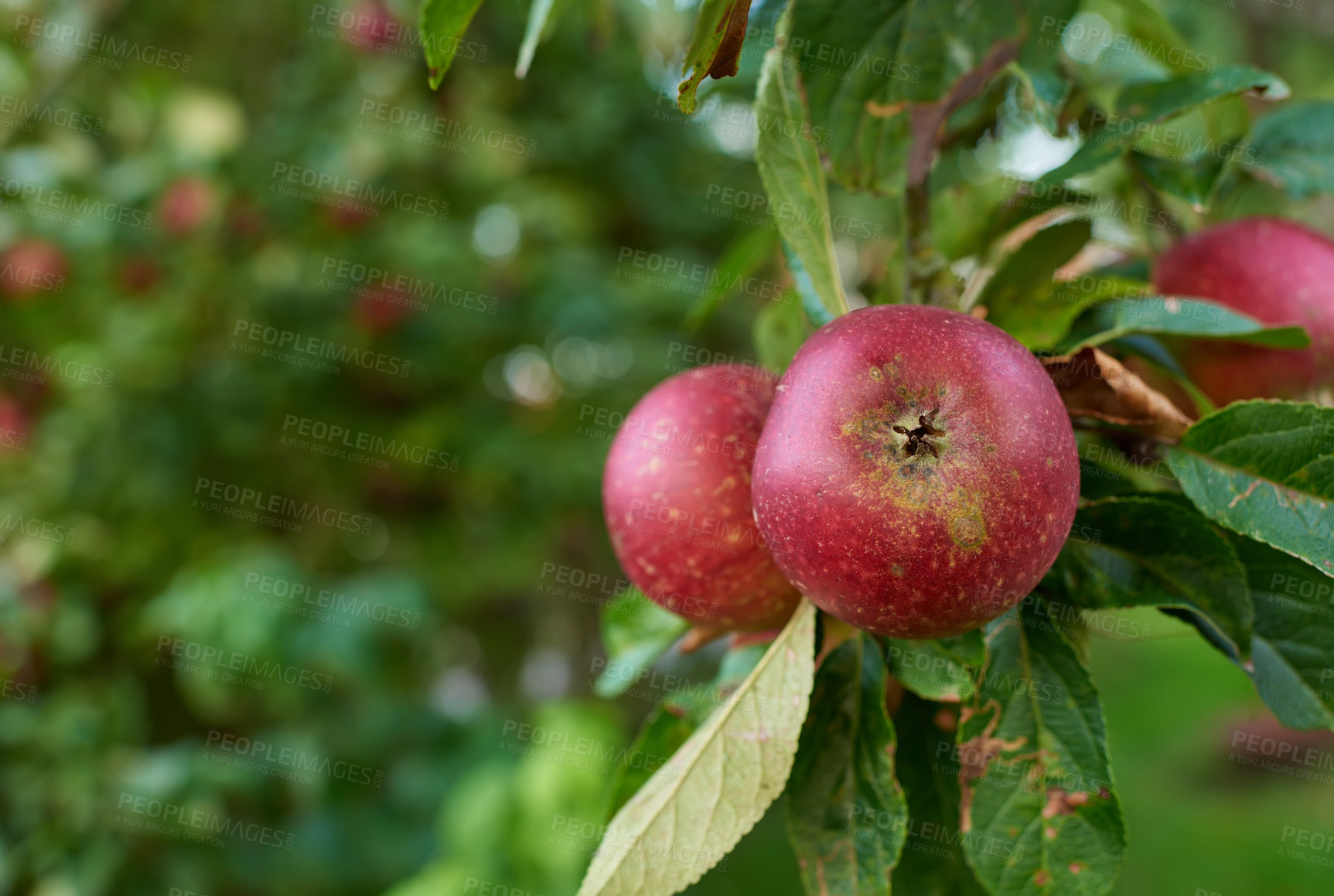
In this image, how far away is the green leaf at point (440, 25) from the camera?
852 mm

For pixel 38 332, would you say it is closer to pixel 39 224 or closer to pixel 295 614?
pixel 39 224

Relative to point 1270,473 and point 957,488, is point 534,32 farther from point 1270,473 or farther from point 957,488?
point 1270,473

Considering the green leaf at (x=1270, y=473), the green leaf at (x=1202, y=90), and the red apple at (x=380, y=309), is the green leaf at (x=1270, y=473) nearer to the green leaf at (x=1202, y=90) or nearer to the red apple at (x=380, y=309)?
the green leaf at (x=1202, y=90)

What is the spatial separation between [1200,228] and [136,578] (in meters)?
3.68

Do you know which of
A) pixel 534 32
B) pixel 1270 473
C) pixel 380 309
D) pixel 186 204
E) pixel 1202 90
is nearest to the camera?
pixel 1270 473

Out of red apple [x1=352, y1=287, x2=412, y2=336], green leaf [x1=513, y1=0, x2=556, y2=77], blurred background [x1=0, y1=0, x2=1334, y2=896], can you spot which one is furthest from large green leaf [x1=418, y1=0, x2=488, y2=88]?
red apple [x1=352, y1=287, x2=412, y2=336]

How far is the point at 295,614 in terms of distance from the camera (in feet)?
8.59

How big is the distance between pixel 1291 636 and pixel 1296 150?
2.10ft

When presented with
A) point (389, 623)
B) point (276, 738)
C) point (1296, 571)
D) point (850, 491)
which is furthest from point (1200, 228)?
point (276, 738)

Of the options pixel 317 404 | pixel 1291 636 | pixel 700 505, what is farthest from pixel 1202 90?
pixel 317 404

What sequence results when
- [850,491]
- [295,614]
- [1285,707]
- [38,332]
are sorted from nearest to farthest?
[850,491], [1285,707], [295,614], [38,332]

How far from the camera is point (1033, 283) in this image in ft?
3.07

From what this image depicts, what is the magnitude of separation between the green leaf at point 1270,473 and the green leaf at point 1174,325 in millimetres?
92

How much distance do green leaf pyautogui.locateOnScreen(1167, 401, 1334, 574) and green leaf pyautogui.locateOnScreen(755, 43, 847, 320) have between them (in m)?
0.34
